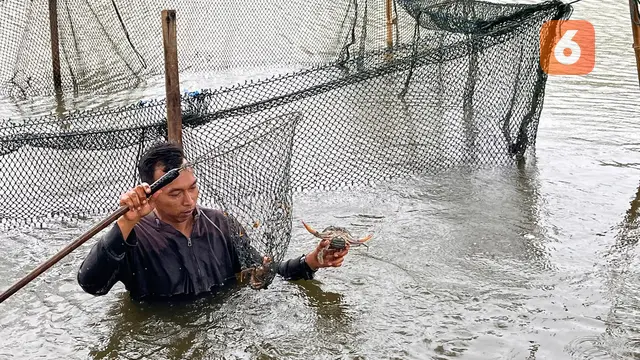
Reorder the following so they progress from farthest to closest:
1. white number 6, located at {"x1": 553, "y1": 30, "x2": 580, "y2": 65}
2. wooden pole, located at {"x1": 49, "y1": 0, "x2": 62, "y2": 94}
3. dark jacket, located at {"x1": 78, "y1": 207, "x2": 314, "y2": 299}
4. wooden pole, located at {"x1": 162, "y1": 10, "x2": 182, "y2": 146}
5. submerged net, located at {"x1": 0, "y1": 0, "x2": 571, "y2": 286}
→ white number 6, located at {"x1": 553, "y1": 30, "x2": 580, "y2": 65}, wooden pole, located at {"x1": 49, "y1": 0, "x2": 62, "y2": 94}, submerged net, located at {"x1": 0, "y1": 0, "x2": 571, "y2": 286}, wooden pole, located at {"x1": 162, "y1": 10, "x2": 182, "y2": 146}, dark jacket, located at {"x1": 78, "y1": 207, "x2": 314, "y2": 299}

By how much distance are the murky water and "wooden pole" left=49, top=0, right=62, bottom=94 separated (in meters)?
4.29

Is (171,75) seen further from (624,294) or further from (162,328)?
(624,294)

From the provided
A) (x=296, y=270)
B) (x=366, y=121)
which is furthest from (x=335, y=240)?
(x=366, y=121)

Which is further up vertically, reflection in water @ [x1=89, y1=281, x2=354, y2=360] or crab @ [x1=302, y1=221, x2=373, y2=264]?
crab @ [x1=302, y1=221, x2=373, y2=264]

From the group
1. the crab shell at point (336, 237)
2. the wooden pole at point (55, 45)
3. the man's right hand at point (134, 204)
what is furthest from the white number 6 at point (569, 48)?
the man's right hand at point (134, 204)

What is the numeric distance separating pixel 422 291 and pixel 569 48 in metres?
7.89

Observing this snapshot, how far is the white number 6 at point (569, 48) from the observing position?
1112cm

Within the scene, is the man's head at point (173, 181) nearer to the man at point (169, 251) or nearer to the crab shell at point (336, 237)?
the man at point (169, 251)

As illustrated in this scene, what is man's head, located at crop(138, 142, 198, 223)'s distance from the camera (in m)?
4.00

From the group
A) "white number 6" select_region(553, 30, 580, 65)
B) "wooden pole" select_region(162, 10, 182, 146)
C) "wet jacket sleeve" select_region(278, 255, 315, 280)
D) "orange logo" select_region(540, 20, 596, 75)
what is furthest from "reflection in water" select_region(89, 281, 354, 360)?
"white number 6" select_region(553, 30, 580, 65)

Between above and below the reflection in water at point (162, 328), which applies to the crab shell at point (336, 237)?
above

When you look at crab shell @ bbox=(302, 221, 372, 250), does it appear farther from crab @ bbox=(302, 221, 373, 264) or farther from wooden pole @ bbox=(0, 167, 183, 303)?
wooden pole @ bbox=(0, 167, 183, 303)

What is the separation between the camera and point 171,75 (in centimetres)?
518

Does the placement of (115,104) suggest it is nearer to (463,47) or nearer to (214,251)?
(463,47)
